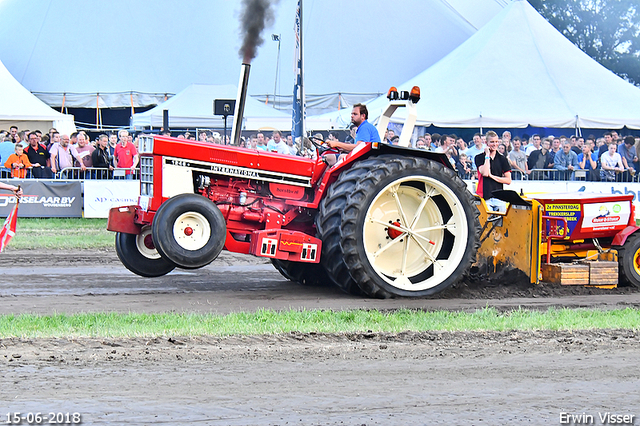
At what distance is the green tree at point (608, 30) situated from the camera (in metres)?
45.3

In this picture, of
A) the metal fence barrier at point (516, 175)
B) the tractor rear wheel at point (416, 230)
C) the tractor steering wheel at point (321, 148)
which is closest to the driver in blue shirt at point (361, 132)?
the tractor steering wheel at point (321, 148)

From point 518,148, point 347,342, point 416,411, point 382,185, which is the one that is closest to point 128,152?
point 518,148

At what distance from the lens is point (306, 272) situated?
8680mm

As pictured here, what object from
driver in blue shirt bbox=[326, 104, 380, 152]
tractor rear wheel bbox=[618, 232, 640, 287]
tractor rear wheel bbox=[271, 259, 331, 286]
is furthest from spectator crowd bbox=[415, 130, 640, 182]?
driver in blue shirt bbox=[326, 104, 380, 152]

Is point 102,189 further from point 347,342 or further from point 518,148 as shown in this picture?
point 347,342

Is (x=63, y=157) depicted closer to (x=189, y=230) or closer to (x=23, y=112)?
(x=23, y=112)

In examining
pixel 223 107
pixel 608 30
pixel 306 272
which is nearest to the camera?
pixel 306 272

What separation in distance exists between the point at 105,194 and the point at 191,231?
9455 mm

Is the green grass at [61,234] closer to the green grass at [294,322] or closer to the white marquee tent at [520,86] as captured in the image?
the green grass at [294,322]

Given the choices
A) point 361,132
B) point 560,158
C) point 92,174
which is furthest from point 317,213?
point 560,158

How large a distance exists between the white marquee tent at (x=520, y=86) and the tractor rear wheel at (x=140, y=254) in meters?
11.8

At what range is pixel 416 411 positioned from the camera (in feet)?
13.5

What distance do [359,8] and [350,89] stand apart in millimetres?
3437

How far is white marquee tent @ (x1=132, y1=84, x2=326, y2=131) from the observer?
22609 millimetres
